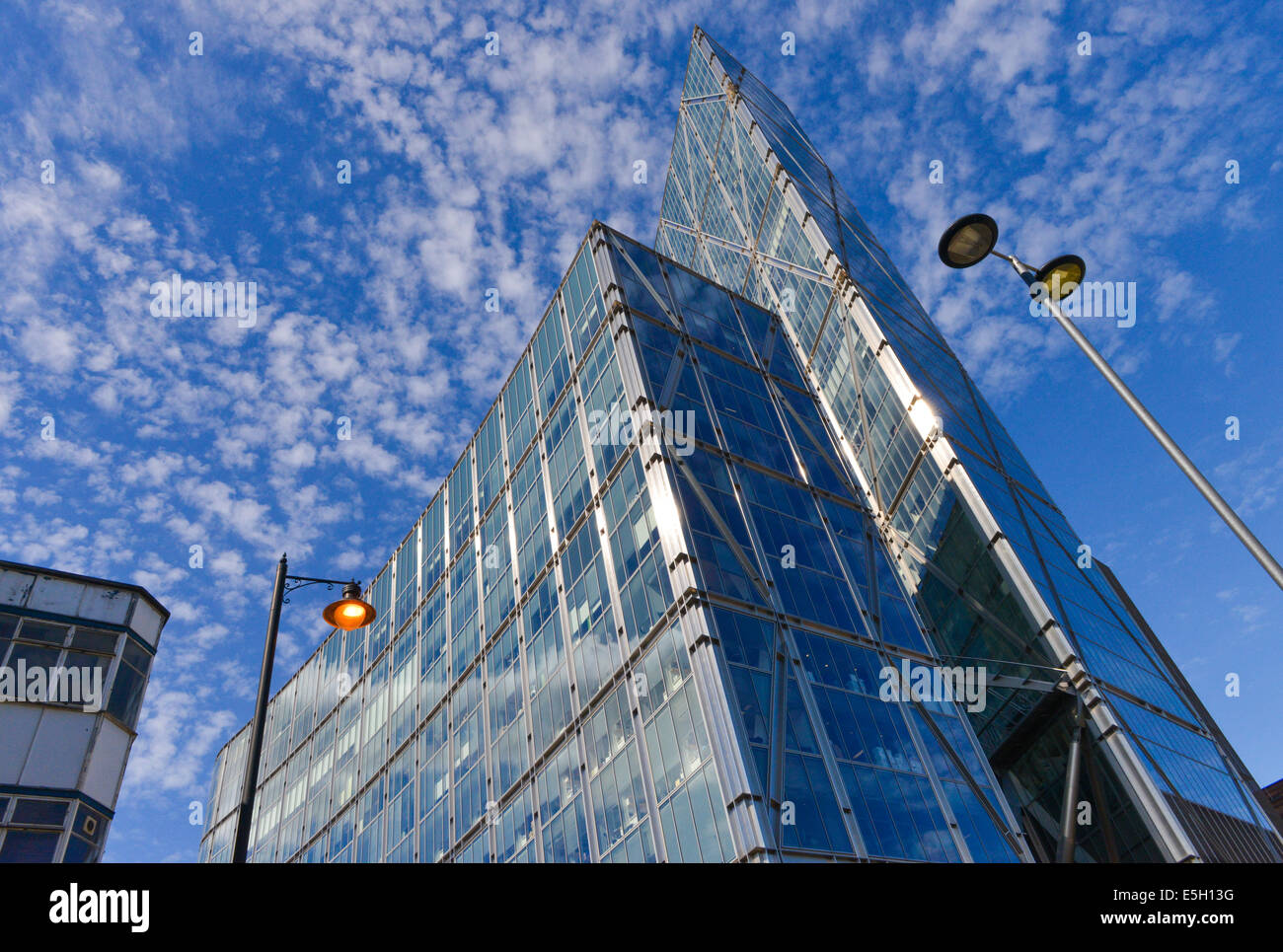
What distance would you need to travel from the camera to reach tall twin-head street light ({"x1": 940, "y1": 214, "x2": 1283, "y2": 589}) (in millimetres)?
10164

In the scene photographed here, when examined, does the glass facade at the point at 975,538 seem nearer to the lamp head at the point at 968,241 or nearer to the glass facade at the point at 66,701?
the lamp head at the point at 968,241

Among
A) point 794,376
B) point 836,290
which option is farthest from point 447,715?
point 836,290

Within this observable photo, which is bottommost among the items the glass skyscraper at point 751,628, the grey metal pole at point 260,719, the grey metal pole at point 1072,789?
the grey metal pole at point 260,719

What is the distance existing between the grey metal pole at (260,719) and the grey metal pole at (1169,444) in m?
10.2

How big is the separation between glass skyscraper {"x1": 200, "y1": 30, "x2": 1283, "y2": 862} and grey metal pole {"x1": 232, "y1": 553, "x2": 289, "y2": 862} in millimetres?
13869

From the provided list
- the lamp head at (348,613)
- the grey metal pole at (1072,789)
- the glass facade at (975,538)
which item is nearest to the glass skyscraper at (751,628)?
the glass facade at (975,538)

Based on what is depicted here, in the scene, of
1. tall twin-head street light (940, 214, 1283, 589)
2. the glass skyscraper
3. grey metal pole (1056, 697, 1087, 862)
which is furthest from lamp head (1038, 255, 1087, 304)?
grey metal pole (1056, 697, 1087, 862)

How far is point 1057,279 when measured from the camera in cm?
1255

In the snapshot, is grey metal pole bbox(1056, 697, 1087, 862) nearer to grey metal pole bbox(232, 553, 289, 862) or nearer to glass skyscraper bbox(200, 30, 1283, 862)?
glass skyscraper bbox(200, 30, 1283, 862)

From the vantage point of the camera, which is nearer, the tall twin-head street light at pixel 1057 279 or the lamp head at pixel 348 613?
the tall twin-head street light at pixel 1057 279

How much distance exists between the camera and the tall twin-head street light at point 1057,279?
1016 cm

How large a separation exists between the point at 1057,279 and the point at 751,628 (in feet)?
50.4
